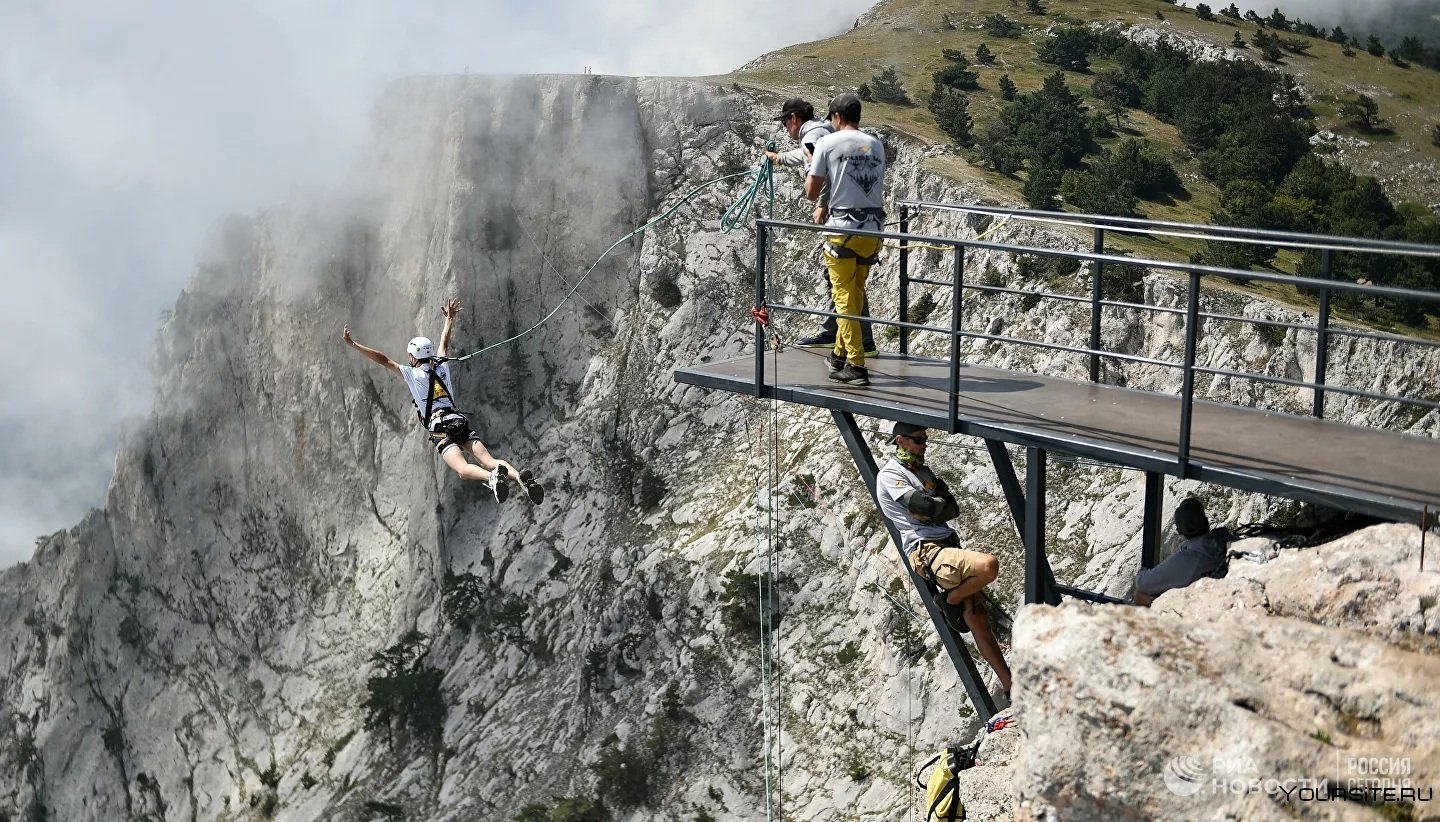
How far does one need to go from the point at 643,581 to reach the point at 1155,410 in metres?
24.1

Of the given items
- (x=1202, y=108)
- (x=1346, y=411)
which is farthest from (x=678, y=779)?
(x=1202, y=108)

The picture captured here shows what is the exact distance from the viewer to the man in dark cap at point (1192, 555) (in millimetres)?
11320

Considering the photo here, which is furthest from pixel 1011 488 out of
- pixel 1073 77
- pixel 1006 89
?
pixel 1073 77

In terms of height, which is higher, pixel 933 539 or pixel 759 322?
pixel 759 322

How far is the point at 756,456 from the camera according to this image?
35938mm

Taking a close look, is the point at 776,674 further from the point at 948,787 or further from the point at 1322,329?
the point at 1322,329

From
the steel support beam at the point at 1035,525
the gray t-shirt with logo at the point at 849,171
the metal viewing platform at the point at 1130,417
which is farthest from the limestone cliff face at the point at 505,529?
the gray t-shirt with logo at the point at 849,171

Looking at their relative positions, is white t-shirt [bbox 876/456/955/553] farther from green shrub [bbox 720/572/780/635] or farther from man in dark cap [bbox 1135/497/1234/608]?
green shrub [bbox 720/572/780/635]

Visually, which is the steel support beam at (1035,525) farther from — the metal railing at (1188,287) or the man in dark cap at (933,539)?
the metal railing at (1188,287)

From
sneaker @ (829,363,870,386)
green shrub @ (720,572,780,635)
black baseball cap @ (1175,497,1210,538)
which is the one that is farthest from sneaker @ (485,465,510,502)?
green shrub @ (720,572,780,635)

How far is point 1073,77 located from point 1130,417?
40.8m

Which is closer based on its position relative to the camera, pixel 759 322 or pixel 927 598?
pixel 927 598

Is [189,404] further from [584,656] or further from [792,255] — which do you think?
[792,255]

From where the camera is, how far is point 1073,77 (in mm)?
49500
